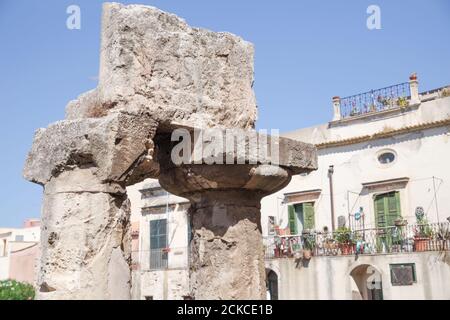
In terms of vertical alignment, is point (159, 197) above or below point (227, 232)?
above

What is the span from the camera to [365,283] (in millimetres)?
20281

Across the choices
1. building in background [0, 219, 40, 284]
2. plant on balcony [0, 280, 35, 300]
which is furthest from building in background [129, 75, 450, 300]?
building in background [0, 219, 40, 284]

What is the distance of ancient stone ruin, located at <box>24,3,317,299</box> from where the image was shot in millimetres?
3988

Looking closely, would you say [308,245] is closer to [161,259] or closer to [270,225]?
[270,225]

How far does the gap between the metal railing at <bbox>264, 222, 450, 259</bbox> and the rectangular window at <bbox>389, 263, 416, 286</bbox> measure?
610mm

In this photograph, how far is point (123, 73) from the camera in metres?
4.31

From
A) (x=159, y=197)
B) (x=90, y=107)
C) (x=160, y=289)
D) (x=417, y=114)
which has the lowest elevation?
(x=160, y=289)

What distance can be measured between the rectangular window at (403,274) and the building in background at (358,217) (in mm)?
34

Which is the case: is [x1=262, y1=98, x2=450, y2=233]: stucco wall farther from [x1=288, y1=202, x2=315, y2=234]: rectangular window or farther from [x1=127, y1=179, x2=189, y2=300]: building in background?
[x1=127, y1=179, x2=189, y2=300]: building in background

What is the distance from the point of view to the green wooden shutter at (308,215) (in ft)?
71.9
